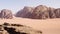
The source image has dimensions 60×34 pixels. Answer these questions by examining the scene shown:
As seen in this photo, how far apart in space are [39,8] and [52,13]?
153 inches

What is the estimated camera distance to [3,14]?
1423 inches

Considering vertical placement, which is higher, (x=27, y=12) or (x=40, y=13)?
(x=40, y=13)

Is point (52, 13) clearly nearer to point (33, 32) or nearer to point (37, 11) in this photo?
point (37, 11)

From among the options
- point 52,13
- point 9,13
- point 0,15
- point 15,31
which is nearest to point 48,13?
point 52,13

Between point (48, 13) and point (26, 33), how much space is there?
104 feet

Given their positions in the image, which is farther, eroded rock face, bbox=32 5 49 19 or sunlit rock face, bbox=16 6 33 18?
sunlit rock face, bbox=16 6 33 18

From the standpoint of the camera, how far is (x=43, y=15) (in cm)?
3441

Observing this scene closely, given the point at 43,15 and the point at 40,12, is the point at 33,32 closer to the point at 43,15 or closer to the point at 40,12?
the point at 43,15

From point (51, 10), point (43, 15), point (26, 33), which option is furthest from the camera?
point (51, 10)

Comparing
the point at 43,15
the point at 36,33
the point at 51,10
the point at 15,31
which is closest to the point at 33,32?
the point at 36,33

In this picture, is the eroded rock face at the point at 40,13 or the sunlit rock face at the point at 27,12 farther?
the sunlit rock face at the point at 27,12

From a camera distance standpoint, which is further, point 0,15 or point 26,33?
point 0,15

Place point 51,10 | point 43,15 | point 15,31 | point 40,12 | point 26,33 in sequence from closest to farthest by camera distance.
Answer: point 26,33 → point 15,31 → point 43,15 → point 40,12 → point 51,10

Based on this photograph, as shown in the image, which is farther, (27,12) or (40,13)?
(27,12)
